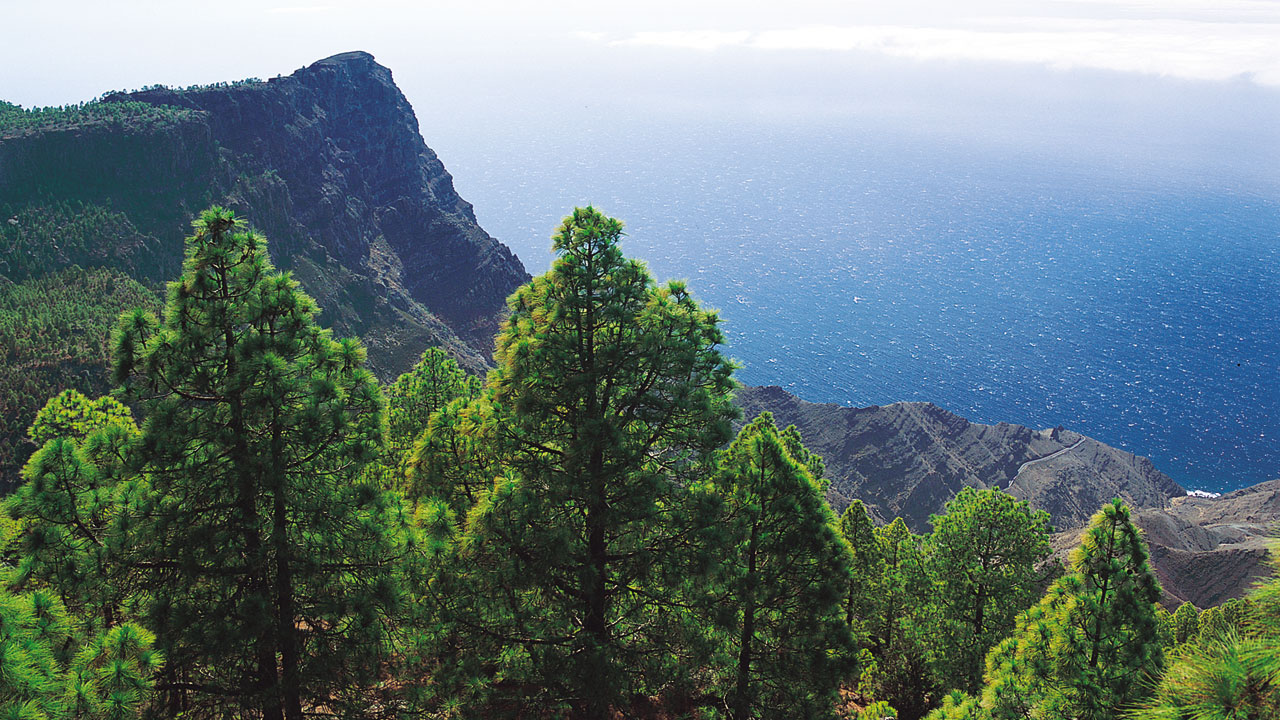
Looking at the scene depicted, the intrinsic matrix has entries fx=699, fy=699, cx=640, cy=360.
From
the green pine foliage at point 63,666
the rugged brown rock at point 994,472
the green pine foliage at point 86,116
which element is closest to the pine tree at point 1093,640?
the green pine foliage at point 63,666

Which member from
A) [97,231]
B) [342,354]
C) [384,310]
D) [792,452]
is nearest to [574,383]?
[342,354]

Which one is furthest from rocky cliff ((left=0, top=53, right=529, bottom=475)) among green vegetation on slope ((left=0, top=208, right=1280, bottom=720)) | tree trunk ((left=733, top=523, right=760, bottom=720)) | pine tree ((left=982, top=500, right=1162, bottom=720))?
pine tree ((left=982, top=500, right=1162, bottom=720))

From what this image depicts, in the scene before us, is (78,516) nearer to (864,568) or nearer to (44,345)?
(864,568)

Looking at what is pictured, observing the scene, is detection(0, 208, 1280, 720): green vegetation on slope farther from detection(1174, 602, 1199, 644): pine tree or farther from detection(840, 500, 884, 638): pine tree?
detection(1174, 602, 1199, 644): pine tree

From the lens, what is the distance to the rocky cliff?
94625mm

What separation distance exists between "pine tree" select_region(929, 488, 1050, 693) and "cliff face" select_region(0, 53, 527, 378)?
11013cm

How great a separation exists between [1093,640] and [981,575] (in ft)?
32.3

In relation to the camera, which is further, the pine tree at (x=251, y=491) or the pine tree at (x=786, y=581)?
the pine tree at (x=786, y=581)

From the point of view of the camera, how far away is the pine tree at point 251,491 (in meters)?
12.4

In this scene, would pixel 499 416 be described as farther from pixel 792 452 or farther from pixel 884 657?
pixel 884 657

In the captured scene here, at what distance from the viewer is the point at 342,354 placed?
13.6 meters

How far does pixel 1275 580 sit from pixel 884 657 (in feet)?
88.1

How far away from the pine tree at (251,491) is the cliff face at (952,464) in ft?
329

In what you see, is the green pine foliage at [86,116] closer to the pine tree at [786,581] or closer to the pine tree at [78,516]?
the pine tree at [78,516]
